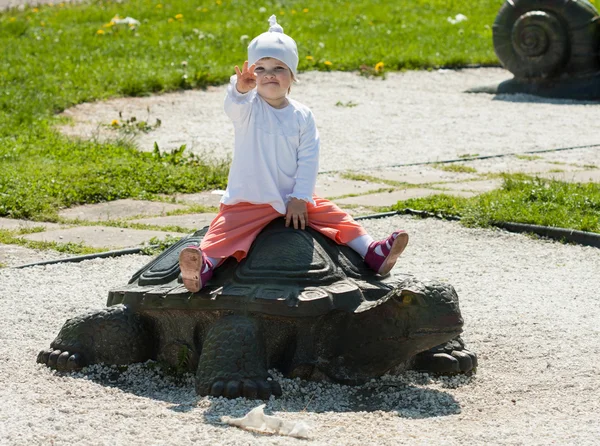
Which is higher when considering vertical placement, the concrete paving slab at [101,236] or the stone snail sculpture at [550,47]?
the stone snail sculpture at [550,47]

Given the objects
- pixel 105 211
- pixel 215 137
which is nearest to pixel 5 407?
pixel 105 211

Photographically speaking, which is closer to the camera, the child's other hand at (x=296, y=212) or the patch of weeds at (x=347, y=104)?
the child's other hand at (x=296, y=212)

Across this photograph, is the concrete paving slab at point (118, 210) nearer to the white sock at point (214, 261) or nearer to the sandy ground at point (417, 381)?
the sandy ground at point (417, 381)

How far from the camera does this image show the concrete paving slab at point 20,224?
7066mm

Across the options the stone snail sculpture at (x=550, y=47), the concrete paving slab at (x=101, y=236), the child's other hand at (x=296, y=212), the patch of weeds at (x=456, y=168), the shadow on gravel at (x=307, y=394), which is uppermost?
the stone snail sculpture at (x=550, y=47)

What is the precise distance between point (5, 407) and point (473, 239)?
3905 millimetres

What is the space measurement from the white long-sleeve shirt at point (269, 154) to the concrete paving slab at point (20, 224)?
287 cm

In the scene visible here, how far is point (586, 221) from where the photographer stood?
7.05 m

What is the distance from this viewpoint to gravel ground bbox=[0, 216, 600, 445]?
12.2 feet

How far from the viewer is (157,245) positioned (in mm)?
6652

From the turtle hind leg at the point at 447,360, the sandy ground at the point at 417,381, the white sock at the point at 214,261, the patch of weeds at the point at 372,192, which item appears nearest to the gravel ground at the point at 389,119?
the patch of weeds at the point at 372,192

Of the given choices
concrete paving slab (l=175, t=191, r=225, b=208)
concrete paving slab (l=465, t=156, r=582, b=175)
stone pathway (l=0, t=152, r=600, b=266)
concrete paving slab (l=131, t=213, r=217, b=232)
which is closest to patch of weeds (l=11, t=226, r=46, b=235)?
stone pathway (l=0, t=152, r=600, b=266)

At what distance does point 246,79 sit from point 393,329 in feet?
4.09

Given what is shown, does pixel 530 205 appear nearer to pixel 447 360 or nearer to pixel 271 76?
pixel 447 360
